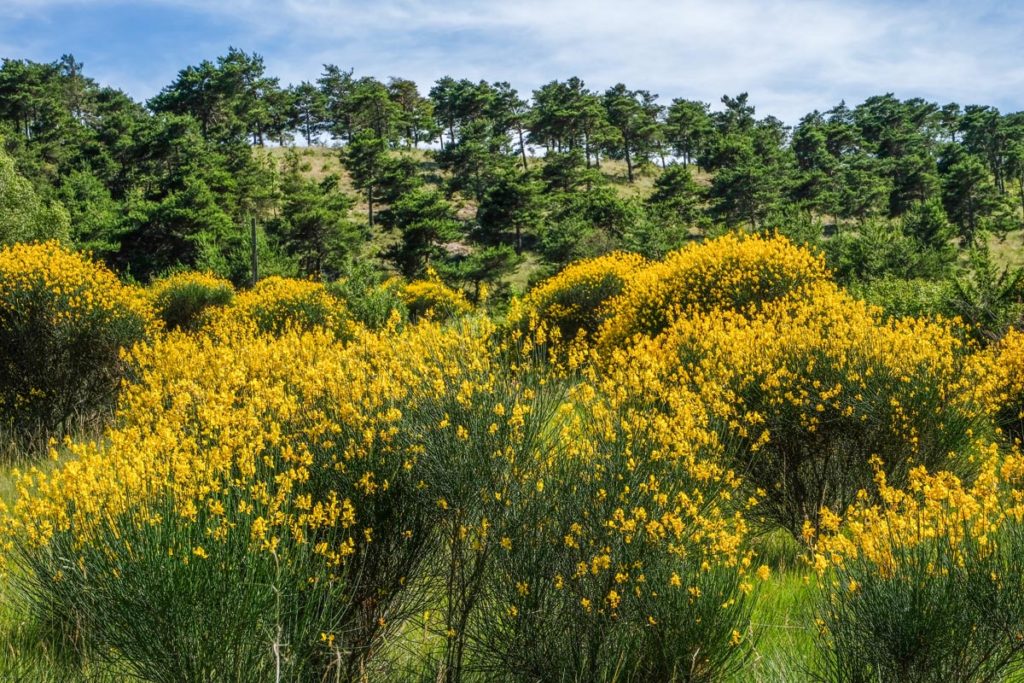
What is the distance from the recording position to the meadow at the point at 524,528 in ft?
10.8

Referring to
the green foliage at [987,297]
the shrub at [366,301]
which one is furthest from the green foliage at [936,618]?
the shrub at [366,301]

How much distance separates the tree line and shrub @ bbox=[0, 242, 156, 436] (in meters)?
21.0

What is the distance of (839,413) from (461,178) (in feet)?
156

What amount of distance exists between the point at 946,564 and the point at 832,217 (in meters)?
66.4

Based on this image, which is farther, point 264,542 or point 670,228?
point 670,228

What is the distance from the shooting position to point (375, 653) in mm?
4266

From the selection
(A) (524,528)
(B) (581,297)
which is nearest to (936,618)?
(A) (524,528)

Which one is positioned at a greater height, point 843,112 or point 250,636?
point 843,112

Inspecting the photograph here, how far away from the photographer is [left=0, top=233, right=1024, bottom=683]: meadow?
328cm

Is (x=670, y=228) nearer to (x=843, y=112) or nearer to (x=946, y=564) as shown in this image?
(x=946, y=564)

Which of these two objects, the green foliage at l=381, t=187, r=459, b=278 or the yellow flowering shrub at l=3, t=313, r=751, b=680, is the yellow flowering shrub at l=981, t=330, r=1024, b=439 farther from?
the green foliage at l=381, t=187, r=459, b=278

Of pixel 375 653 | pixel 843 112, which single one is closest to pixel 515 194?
pixel 375 653

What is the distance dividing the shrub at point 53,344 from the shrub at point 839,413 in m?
8.47

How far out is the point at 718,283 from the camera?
1159 centimetres
